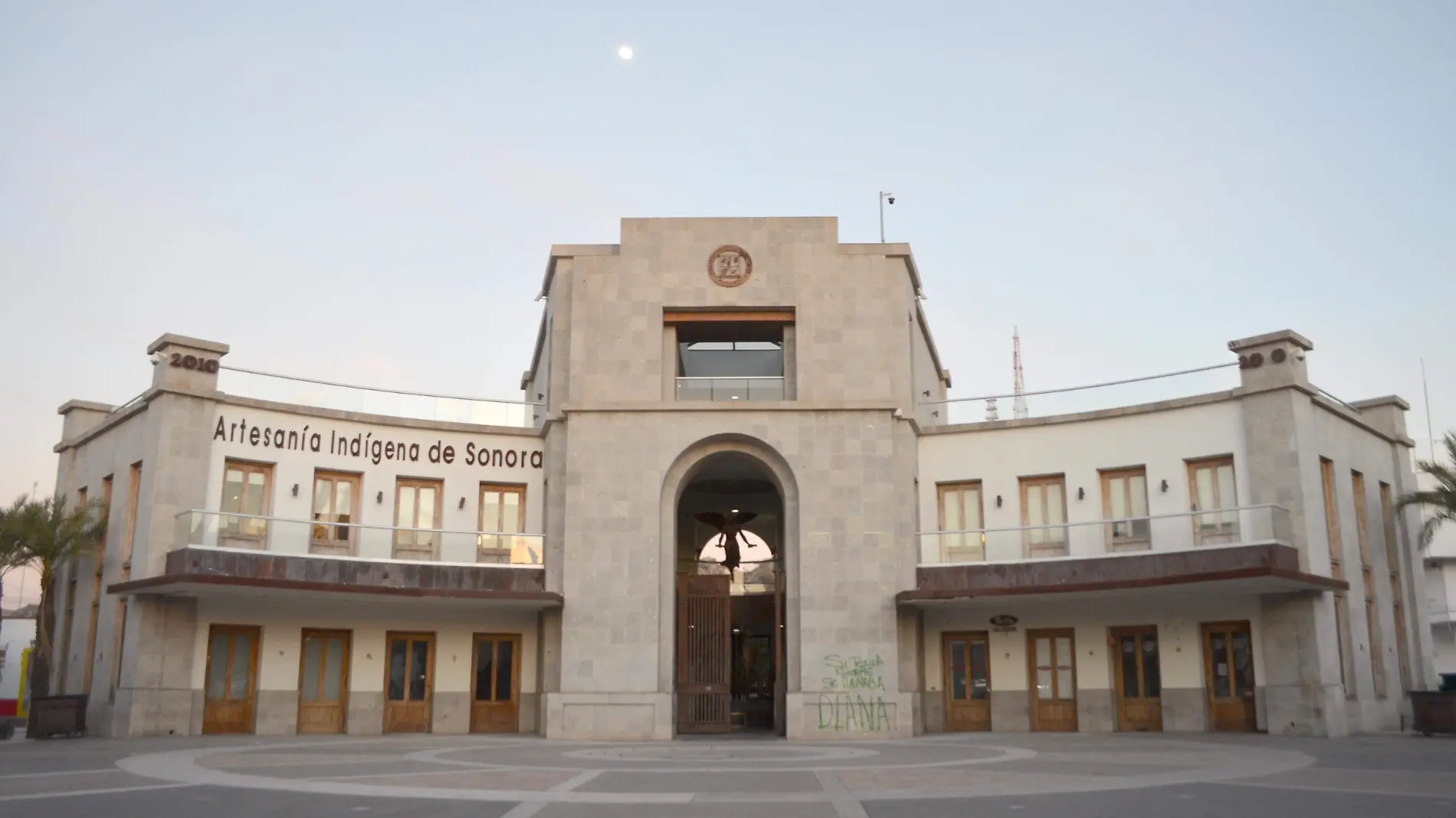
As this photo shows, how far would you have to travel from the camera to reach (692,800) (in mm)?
13242

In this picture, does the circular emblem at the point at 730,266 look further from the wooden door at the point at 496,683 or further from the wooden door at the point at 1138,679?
the wooden door at the point at 1138,679

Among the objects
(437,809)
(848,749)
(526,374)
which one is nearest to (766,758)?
(848,749)

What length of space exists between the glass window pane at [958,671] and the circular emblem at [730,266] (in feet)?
36.3

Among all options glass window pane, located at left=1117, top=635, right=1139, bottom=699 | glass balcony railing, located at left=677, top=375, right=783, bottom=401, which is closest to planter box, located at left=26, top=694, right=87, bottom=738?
glass balcony railing, located at left=677, top=375, right=783, bottom=401

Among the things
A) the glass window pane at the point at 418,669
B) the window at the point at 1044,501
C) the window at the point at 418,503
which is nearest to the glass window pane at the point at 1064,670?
the window at the point at 1044,501

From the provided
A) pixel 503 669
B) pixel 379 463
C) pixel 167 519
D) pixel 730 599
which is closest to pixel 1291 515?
pixel 730 599

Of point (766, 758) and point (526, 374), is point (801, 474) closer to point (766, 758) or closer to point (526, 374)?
point (766, 758)

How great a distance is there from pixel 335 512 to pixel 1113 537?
19220 millimetres

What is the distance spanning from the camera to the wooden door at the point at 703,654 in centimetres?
3050

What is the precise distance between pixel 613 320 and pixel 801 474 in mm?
6256

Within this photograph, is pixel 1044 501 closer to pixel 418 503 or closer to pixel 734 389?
pixel 734 389

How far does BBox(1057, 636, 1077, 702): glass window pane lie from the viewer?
97.3 ft

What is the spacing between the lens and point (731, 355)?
3297 centimetres

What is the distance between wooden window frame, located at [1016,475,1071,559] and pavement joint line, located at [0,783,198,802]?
Answer: 65.9 ft
